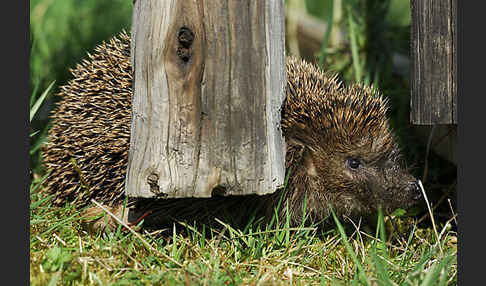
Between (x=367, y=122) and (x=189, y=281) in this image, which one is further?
(x=367, y=122)

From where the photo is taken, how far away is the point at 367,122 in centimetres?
356

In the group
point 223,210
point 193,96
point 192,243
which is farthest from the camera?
point 223,210

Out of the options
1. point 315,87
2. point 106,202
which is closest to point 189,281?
point 106,202

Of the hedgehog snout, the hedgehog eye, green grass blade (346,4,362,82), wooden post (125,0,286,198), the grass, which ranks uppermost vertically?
green grass blade (346,4,362,82)

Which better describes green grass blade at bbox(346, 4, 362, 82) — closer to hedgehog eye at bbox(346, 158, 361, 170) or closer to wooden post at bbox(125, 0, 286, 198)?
hedgehog eye at bbox(346, 158, 361, 170)

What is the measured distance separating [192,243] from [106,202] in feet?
2.35

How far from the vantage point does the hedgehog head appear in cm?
349

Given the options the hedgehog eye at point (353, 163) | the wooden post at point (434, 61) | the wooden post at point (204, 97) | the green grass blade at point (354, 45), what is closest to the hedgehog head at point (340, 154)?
the hedgehog eye at point (353, 163)

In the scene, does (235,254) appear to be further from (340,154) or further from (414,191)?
(414,191)

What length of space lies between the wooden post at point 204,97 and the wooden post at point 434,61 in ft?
2.74

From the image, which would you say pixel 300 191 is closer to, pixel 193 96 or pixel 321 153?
pixel 321 153

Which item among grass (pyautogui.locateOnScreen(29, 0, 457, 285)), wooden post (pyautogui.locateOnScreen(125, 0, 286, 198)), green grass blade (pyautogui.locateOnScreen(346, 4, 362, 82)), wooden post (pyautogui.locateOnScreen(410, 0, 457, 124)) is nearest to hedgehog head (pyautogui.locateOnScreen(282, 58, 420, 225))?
grass (pyautogui.locateOnScreen(29, 0, 457, 285))

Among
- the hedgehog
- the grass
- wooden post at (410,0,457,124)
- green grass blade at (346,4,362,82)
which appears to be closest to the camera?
the grass

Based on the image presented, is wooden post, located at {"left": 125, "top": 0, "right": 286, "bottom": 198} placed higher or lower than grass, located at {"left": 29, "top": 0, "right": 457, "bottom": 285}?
higher
